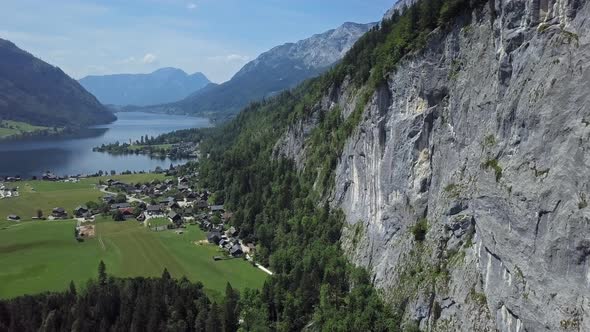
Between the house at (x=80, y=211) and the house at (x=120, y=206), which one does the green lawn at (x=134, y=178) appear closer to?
the house at (x=120, y=206)

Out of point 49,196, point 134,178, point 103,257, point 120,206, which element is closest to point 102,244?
point 103,257

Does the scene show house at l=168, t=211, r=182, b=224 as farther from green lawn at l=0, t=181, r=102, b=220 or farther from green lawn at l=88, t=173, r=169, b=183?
green lawn at l=88, t=173, r=169, b=183

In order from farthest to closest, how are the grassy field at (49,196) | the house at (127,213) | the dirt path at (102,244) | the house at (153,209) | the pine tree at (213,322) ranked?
the grassy field at (49,196) < the house at (153,209) < the house at (127,213) < the dirt path at (102,244) < the pine tree at (213,322)

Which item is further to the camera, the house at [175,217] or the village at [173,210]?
the house at [175,217]

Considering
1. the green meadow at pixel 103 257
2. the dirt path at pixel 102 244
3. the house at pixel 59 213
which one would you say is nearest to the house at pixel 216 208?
the green meadow at pixel 103 257

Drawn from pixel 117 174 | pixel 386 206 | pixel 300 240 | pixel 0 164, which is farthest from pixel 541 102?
pixel 0 164

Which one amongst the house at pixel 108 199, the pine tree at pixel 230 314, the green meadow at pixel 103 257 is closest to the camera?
the pine tree at pixel 230 314
